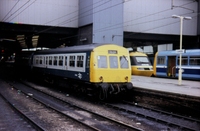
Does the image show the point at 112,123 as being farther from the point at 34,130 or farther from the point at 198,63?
the point at 198,63

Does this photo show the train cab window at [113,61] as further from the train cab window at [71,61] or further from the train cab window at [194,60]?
the train cab window at [194,60]

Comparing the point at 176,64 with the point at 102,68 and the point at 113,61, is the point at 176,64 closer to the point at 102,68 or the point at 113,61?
the point at 113,61

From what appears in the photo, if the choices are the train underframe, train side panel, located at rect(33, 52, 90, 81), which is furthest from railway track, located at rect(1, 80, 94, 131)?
train side panel, located at rect(33, 52, 90, 81)

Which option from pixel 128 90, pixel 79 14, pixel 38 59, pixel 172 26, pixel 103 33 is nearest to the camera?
pixel 128 90

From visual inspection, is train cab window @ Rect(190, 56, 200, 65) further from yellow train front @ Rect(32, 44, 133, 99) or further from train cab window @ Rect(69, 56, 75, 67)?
train cab window @ Rect(69, 56, 75, 67)

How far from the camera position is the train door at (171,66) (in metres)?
23.6

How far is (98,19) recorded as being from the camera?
27828mm

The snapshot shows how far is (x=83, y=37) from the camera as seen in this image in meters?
30.0

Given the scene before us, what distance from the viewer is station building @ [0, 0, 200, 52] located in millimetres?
27719

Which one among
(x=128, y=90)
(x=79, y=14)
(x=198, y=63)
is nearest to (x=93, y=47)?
(x=128, y=90)

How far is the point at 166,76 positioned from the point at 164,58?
1.68 metres

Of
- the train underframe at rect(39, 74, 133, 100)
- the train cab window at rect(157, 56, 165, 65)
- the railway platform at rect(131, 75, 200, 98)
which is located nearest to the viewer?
the railway platform at rect(131, 75, 200, 98)

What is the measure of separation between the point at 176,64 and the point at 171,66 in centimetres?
119

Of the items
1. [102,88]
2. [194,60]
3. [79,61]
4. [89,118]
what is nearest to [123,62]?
[102,88]
